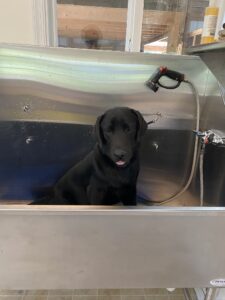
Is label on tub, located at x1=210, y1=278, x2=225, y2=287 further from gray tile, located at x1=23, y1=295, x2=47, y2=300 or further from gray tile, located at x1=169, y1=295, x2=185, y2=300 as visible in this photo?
gray tile, located at x1=23, y1=295, x2=47, y2=300

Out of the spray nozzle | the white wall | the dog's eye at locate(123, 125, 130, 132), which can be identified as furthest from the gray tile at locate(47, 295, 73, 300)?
the white wall

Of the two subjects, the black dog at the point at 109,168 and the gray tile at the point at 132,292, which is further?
the gray tile at the point at 132,292

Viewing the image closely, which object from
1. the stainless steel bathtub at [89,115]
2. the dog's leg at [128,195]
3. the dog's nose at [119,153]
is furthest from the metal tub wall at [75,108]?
the dog's nose at [119,153]

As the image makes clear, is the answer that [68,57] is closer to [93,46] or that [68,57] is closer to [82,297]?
[93,46]

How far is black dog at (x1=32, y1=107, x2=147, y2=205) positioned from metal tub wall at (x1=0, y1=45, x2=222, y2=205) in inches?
5.9

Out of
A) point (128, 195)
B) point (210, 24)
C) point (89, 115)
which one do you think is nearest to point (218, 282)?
point (128, 195)

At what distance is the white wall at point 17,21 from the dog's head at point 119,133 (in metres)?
0.75

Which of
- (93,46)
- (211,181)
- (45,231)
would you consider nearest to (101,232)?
(45,231)

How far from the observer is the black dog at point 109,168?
0.86 m

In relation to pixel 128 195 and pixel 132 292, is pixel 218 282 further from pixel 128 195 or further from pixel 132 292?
pixel 132 292

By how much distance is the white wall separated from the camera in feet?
3.90

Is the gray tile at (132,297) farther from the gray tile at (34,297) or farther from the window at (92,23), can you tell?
the window at (92,23)

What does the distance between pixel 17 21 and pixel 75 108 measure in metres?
0.58

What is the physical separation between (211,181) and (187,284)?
48 cm
